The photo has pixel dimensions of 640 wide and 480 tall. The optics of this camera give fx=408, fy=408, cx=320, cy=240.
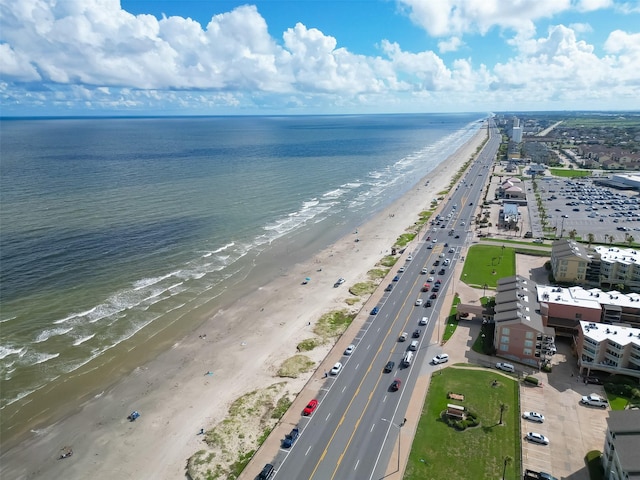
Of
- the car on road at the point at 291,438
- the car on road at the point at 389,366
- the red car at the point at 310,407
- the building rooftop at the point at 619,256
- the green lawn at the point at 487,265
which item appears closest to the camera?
the car on road at the point at 291,438

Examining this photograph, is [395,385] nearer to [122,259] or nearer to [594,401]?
[594,401]

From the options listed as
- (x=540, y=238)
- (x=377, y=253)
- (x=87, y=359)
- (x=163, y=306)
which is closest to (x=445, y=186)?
(x=540, y=238)

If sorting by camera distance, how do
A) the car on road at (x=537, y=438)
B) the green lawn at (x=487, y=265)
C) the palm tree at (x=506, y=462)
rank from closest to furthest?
the palm tree at (x=506, y=462)
the car on road at (x=537, y=438)
the green lawn at (x=487, y=265)

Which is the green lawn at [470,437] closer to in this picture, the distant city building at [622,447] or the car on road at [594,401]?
the car on road at [594,401]

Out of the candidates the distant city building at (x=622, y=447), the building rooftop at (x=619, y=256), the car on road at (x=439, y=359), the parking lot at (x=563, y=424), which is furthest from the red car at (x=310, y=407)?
the building rooftop at (x=619, y=256)

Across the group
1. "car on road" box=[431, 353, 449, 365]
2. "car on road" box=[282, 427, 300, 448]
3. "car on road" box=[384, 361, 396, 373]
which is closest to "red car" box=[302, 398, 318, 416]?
"car on road" box=[282, 427, 300, 448]

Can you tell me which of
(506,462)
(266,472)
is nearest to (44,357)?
(266,472)
